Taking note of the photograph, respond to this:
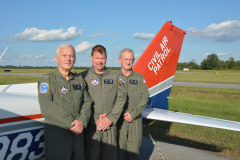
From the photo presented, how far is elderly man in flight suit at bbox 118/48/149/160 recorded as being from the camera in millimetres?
2684

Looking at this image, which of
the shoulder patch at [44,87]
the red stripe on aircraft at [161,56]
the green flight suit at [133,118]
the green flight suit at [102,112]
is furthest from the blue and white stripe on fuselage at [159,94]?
the shoulder patch at [44,87]

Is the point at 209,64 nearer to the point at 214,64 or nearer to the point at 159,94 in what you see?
the point at 214,64

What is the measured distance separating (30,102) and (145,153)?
8.72ft

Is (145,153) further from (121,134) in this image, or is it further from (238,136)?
(238,136)

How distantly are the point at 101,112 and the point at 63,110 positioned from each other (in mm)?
615

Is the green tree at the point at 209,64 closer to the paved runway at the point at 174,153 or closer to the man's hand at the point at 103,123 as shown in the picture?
the paved runway at the point at 174,153

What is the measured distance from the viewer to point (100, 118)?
2.33 meters

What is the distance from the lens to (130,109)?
2773 millimetres

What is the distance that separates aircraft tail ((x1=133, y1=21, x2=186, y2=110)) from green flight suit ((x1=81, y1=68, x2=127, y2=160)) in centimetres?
194

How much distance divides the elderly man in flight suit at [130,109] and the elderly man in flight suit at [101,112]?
1.03ft

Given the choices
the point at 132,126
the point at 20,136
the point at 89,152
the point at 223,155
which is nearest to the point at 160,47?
the point at 132,126

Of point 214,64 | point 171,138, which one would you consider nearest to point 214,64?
point 214,64

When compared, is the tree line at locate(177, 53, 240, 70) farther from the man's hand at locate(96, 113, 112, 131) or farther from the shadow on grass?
the man's hand at locate(96, 113, 112, 131)

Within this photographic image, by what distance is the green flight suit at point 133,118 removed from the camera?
269cm
